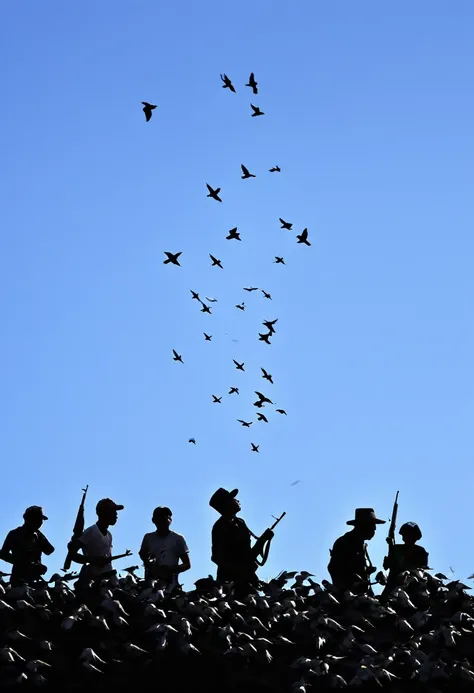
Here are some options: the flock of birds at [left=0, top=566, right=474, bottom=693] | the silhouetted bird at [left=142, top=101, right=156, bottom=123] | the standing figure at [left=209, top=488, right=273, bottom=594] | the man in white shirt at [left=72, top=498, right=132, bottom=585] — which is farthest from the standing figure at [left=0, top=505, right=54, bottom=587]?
the silhouetted bird at [left=142, top=101, right=156, bottom=123]

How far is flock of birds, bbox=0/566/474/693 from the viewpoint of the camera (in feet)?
44.5

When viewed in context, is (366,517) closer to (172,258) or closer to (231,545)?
(231,545)

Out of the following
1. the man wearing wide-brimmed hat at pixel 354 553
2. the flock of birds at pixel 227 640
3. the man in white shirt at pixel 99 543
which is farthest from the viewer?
the man wearing wide-brimmed hat at pixel 354 553

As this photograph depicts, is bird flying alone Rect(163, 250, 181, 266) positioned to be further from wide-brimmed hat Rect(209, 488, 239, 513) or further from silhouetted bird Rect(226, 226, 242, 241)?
wide-brimmed hat Rect(209, 488, 239, 513)

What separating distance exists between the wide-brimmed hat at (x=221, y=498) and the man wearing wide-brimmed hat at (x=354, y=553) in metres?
1.42

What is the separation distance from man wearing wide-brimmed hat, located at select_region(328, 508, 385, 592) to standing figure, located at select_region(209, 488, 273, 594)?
3.31ft

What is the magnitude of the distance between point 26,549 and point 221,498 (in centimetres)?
253

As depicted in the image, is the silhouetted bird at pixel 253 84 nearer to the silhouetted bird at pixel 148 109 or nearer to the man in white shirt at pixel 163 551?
the silhouetted bird at pixel 148 109

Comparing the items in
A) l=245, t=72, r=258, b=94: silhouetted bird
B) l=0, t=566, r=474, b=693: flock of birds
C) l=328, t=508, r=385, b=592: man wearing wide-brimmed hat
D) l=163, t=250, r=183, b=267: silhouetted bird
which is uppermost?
l=245, t=72, r=258, b=94: silhouetted bird

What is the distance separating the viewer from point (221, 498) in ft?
55.2

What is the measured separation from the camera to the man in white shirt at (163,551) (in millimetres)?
16062

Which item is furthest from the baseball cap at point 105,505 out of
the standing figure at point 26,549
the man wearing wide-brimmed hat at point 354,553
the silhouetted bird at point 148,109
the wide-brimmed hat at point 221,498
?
the silhouetted bird at point 148,109

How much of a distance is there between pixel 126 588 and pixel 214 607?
3.28 ft

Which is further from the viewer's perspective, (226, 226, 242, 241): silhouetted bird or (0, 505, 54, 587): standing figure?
(226, 226, 242, 241): silhouetted bird
